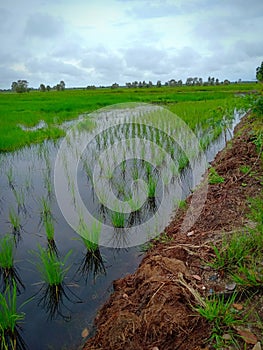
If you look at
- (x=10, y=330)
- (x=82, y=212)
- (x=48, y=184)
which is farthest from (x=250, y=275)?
(x=48, y=184)

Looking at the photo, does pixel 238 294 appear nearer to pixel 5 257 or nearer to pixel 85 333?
pixel 85 333

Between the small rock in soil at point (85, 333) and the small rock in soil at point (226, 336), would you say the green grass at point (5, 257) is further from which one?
the small rock in soil at point (226, 336)

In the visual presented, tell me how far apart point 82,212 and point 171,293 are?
229 centimetres

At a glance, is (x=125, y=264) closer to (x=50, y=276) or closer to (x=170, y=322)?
(x=50, y=276)

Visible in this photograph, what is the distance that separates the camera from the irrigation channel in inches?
96.7

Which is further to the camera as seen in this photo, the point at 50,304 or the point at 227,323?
the point at 50,304

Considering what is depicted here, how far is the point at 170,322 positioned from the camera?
1.75m

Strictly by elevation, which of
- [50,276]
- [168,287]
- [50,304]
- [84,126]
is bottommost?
[50,304]

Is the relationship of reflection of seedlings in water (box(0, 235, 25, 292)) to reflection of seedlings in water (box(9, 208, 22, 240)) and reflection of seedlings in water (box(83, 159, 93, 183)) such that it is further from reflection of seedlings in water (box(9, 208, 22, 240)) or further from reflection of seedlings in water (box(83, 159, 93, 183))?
reflection of seedlings in water (box(83, 159, 93, 183))

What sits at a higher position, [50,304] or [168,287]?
[168,287]

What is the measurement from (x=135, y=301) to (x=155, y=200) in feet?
7.48

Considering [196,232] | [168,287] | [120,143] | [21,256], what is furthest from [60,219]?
[120,143]

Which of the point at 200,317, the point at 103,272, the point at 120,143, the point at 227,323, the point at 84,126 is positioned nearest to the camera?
the point at 227,323

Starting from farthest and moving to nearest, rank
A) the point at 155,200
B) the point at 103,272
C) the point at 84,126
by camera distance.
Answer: the point at 84,126 → the point at 155,200 → the point at 103,272
